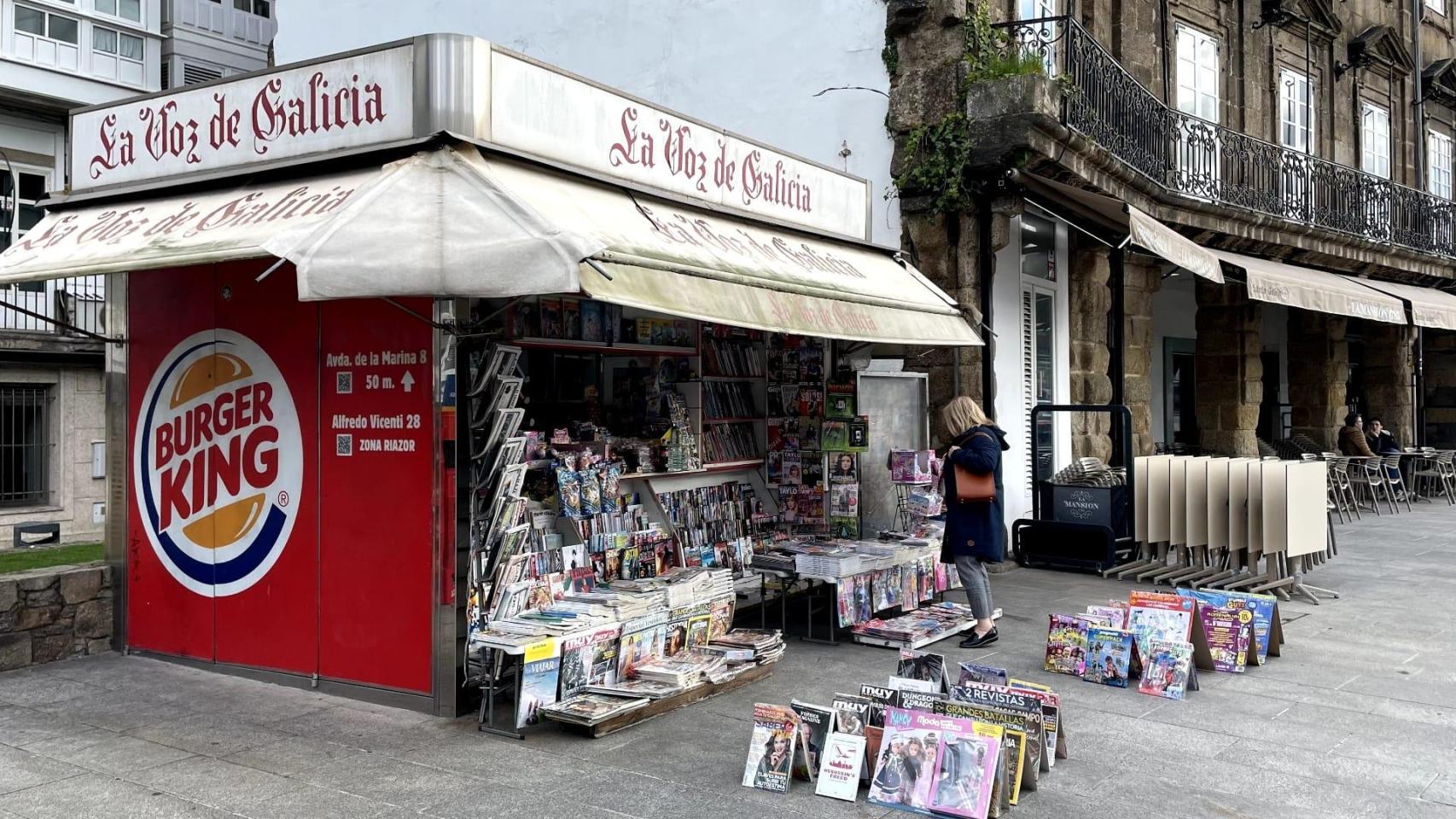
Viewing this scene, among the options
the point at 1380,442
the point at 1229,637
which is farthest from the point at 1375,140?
the point at 1229,637

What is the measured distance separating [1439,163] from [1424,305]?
7.30 m

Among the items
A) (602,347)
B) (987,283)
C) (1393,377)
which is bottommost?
(602,347)

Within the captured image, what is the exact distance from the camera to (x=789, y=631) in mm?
8273

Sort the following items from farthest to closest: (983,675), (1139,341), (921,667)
Result: (1139,341)
(921,667)
(983,675)

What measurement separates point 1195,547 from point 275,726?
7.99 m

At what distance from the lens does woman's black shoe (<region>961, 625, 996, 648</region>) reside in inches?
306

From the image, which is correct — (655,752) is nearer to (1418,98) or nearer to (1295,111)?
(1295,111)

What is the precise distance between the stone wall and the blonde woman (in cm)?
551

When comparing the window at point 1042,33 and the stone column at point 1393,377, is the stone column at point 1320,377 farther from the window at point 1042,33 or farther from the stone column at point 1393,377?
the window at point 1042,33

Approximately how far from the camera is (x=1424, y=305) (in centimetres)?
1781

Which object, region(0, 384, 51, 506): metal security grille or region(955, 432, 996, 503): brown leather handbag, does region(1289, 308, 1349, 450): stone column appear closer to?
region(955, 432, 996, 503): brown leather handbag

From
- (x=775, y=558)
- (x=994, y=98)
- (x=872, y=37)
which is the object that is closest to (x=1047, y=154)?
(x=994, y=98)

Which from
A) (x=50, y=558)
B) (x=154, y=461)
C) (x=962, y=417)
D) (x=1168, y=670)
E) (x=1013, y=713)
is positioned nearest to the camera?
(x=1013, y=713)

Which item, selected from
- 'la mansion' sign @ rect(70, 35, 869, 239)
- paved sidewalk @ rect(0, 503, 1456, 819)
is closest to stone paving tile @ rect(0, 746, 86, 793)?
paved sidewalk @ rect(0, 503, 1456, 819)
